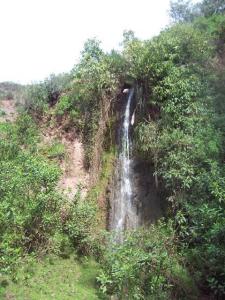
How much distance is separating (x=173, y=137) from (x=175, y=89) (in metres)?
2.25

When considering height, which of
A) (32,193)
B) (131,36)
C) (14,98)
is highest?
(131,36)

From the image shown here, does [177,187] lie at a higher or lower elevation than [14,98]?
lower

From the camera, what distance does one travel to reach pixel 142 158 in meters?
14.1

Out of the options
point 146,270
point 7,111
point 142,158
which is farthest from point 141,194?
point 7,111

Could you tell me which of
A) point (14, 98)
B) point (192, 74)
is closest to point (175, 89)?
point (192, 74)

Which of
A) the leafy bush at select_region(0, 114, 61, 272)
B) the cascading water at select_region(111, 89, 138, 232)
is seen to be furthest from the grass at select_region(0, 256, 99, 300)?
the cascading water at select_region(111, 89, 138, 232)

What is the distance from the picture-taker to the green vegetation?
9992 millimetres

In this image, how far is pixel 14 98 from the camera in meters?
20.7

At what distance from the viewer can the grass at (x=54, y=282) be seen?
32.2ft

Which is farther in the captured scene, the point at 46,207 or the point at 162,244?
the point at 46,207

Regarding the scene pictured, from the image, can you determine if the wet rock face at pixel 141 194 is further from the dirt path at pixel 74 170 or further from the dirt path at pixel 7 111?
the dirt path at pixel 7 111

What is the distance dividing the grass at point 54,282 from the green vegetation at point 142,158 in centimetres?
5

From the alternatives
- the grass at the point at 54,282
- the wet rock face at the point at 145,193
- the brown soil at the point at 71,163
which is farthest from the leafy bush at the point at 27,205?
the wet rock face at the point at 145,193

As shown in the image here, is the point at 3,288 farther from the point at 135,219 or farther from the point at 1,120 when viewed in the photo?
the point at 1,120
